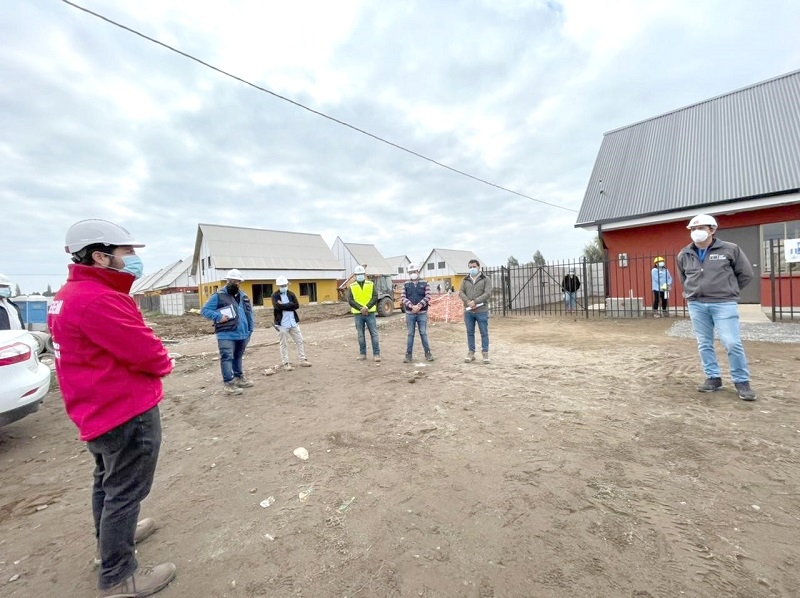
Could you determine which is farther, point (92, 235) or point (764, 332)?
point (764, 332)

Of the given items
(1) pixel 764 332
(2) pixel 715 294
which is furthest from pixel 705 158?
(2) pixel 715 294

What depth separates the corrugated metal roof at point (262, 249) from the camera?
3161 centimetres

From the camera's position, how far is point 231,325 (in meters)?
5.53

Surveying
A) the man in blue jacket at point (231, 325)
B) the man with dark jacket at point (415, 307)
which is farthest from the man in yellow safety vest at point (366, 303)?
the man in blue jacket at point (231, 325)

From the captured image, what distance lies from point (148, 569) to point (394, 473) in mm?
1563

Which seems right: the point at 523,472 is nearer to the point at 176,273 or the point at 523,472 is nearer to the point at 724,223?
the point at 724,223

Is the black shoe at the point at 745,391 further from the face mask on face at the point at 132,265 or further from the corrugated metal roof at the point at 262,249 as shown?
the corrugated metal roof at the point at 262,249

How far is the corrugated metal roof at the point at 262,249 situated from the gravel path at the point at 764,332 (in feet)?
95.9

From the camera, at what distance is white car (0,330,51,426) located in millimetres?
3705

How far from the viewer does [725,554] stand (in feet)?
6.30

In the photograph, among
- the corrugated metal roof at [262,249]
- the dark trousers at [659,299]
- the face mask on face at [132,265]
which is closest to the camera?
the face mask on face at [132,265]

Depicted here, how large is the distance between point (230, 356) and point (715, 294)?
626cm

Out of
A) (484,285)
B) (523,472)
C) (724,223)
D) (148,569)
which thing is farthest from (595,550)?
(724,223)

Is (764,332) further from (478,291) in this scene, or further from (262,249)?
(262,249)
